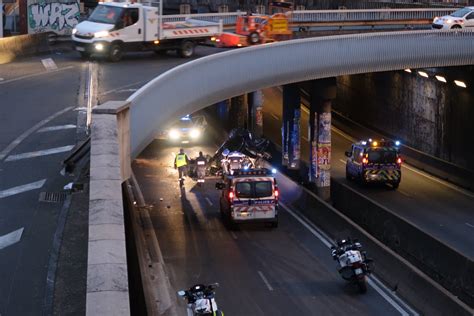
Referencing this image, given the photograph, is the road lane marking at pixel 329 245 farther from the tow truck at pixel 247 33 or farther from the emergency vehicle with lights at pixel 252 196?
the tow truck at pixel 247 33

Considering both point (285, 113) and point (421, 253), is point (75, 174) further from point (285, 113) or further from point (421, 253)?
point (285, 113)

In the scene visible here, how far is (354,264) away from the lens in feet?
79.3

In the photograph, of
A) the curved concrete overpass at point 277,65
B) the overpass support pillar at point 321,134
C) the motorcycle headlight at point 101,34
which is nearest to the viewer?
the curved concrete overpass at point 277,65

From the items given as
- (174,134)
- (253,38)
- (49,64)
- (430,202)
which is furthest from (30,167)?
(174,134)

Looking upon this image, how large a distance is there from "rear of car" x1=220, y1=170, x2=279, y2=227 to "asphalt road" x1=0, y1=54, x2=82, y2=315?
5.96 metres

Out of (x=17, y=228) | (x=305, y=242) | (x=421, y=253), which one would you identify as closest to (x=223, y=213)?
(x=305, y=242)

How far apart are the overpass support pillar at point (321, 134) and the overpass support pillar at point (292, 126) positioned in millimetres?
2241

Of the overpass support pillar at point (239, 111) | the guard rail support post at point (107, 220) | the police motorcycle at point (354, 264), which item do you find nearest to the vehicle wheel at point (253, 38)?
the overpass support pillar at point (239, 111)

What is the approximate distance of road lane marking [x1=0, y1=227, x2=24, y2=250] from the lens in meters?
15.9

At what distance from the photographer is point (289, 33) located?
44500mm

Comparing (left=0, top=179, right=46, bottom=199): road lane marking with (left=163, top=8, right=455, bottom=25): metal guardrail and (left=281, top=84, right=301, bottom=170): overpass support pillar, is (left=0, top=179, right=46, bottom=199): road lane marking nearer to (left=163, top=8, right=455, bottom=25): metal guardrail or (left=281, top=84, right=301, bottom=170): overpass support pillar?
(left=281, top=84, right=301, bottom=170): overpass support pillar

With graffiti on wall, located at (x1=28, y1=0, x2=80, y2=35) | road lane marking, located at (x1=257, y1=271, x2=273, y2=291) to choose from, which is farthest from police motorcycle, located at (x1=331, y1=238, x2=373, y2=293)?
graffiti on wall, located at (x1=28, y1=0, x2=80, y2=35)

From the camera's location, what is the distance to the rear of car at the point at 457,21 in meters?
46.6

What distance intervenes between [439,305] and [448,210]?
50.2ft
